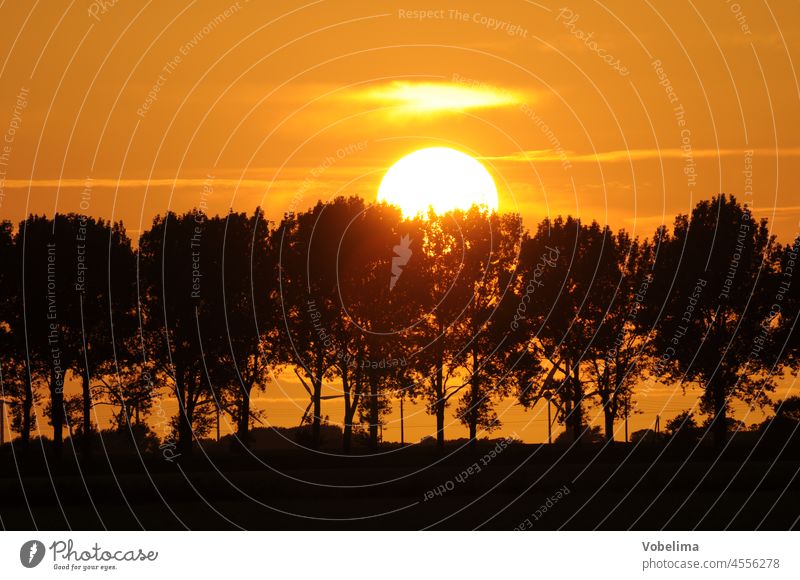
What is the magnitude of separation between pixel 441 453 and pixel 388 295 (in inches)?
541

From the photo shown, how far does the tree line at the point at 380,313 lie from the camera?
3226 inches

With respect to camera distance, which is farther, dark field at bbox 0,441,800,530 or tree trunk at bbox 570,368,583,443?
tree trunk at bbox 570,368,583,443

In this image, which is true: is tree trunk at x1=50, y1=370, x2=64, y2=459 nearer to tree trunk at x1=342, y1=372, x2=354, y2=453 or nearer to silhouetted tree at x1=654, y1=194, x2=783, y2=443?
tree trunk at x1=342, y1=372, x2=354, y2=453

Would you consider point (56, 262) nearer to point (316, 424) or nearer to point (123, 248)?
point (123, 248)
